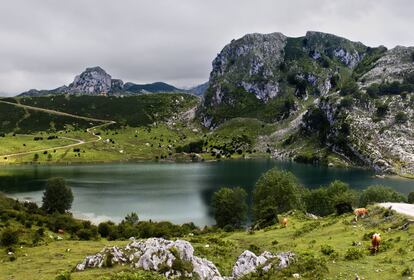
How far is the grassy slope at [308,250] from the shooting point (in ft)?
107

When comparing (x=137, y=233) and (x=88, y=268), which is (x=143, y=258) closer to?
(x=88, y=268)

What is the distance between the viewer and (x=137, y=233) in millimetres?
82250

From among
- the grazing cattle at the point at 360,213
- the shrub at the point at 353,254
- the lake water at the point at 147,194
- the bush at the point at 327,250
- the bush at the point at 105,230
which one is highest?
the grazing cattle at the point at 360,213

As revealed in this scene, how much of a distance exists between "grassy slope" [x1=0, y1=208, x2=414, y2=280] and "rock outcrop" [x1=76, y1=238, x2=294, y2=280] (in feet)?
5.09

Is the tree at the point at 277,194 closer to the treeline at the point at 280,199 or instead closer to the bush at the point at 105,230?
the treeline at the point at 280,199

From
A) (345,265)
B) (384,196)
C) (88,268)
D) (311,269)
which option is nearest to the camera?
(311,269)

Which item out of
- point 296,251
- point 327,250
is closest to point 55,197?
point 296,251

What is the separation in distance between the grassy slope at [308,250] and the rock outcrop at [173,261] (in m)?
1.55

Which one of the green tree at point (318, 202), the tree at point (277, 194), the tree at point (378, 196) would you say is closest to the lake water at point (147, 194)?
the tree at point (277, 194)

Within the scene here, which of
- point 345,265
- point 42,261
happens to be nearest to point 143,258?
point 345,265

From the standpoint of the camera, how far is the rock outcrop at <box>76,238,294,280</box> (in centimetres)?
3384

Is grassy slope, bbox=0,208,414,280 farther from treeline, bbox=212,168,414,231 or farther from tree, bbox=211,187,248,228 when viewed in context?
tree, bbox=211,187,248,228

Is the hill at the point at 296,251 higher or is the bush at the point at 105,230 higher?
the hill at the point at 296,251

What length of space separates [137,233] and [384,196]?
60244 mm
